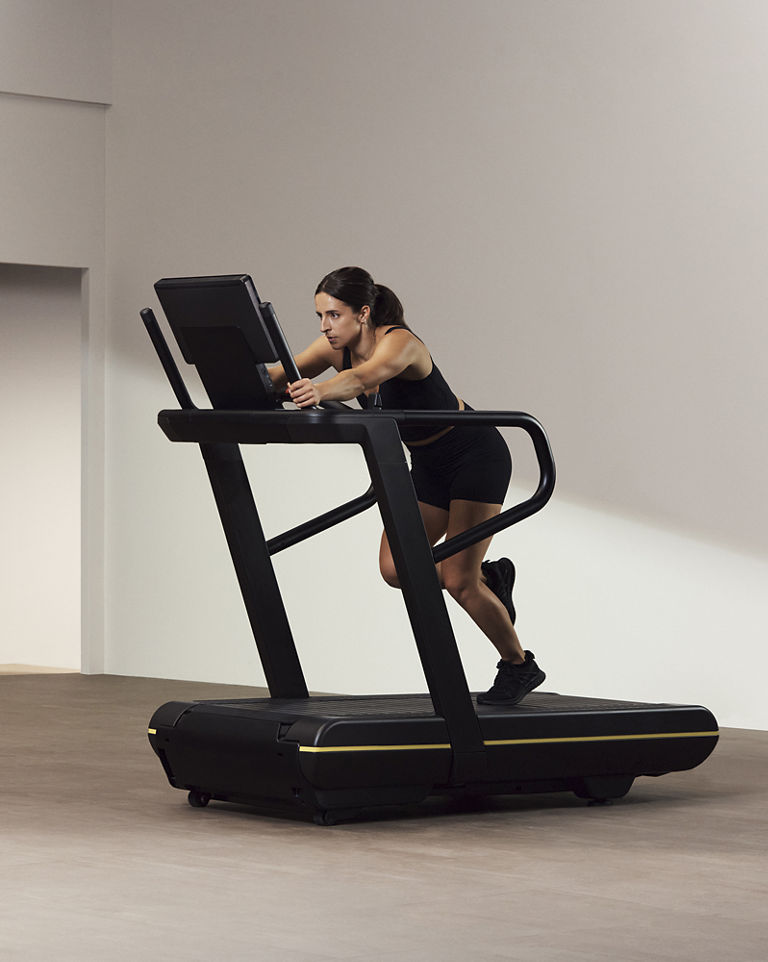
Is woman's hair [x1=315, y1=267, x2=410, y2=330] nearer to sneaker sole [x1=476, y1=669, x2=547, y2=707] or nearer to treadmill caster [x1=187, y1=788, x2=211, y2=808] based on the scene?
sneaker sole [x1=476, y1=669, x2=547, y2=707]

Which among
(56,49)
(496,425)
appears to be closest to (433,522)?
(496,425)

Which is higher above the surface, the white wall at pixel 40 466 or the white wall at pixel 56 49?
the white wall at pixel 56 49

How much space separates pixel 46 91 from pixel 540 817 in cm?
557

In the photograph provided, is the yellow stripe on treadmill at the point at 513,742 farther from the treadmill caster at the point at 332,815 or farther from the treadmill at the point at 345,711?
the treadmill caster at the point at 332,815

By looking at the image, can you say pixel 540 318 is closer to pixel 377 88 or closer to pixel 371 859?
pixel 377 88

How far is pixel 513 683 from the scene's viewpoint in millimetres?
5254

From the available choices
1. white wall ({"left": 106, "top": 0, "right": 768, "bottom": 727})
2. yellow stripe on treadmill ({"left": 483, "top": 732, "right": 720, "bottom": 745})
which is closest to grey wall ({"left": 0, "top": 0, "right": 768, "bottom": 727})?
white wall ({"left": 106, "top": 0, "right": 768, "bottom": 727})

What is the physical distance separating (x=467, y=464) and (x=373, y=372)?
1.85 feet

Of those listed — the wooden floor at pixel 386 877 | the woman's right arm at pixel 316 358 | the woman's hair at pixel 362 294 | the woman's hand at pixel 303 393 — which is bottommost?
the wooden floor at pixel 386 877

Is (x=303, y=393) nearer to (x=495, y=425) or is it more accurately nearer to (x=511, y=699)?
(x=495, y=425)

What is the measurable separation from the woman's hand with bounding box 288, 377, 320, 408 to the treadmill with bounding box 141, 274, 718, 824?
0.13ft

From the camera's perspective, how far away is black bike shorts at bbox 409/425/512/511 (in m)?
5.20

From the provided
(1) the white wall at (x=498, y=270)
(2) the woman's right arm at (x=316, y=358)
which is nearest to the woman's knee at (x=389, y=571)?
(2) the woman's right arm at (x=316, y=358)

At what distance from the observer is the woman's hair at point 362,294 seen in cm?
496
